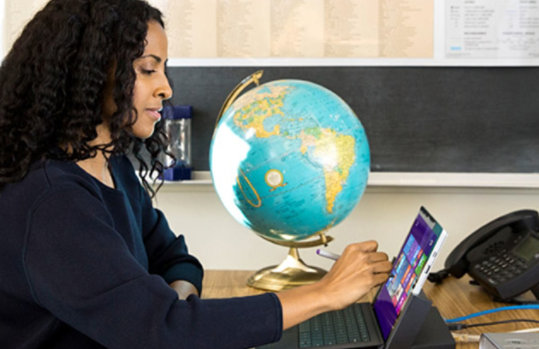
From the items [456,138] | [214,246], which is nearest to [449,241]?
[456,138]

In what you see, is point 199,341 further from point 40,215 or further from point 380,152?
point 380,152

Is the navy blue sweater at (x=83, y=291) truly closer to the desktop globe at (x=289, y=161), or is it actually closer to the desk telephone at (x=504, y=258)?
the desktop globe at (x=289, y=161)

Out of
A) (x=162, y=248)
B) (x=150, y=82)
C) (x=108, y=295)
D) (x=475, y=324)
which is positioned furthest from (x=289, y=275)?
(x=108, y=295)

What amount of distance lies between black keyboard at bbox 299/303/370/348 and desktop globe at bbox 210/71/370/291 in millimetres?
257

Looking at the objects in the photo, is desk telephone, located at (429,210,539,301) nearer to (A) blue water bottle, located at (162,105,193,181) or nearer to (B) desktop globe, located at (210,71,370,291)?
(B) desktop globe, located at (210,71,370,291)

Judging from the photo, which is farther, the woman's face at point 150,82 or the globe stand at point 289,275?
the globe stand at point 289,275

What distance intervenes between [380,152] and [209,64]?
25.4 inches

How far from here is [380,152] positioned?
7.30 ft

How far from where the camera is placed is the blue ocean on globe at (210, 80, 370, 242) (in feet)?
4.75

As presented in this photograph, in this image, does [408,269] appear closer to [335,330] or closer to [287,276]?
[335,330]

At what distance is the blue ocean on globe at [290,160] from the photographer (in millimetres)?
1446

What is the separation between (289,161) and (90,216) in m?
0.58

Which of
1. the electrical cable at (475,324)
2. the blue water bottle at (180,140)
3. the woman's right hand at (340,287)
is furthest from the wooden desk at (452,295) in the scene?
the blue water bottle at (180,140)

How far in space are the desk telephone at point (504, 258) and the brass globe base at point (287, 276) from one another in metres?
0.32
